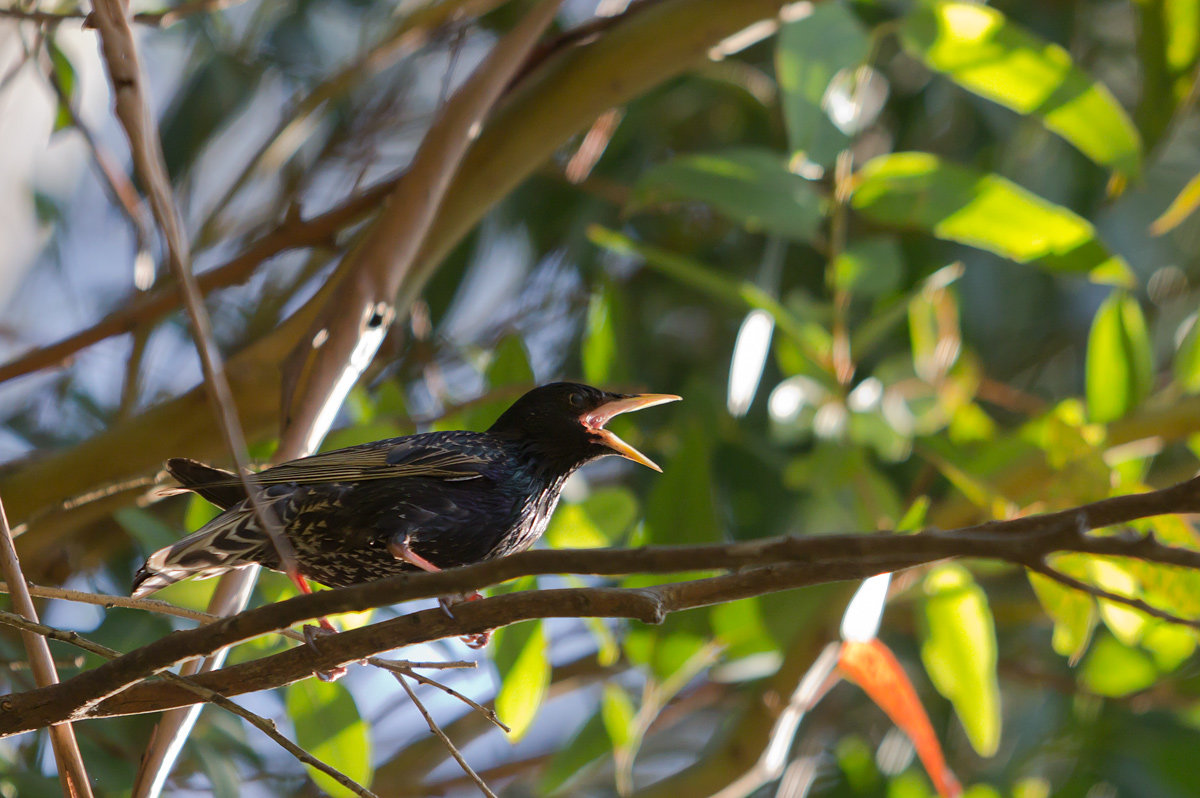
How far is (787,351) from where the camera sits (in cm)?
311

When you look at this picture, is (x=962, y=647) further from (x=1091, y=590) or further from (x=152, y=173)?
(x=152, y=173)

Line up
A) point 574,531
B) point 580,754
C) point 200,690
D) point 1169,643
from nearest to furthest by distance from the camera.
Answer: point 200,690 → point 574,531 → point 580,754 → point 1169,643

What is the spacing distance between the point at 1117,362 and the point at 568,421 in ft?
5.12

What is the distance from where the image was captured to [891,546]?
0.93 meters

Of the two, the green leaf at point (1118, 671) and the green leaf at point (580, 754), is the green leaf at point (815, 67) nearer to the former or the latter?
the green leaf at point (580, 754)

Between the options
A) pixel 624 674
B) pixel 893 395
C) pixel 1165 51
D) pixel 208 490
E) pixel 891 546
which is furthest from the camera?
pixel 624 674

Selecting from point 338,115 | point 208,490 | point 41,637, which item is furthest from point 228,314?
point 41,637

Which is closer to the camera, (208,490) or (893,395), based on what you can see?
(208,490)

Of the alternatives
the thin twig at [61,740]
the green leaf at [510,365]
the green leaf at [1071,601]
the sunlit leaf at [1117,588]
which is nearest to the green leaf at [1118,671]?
the sunlit leaf at [1117,588]

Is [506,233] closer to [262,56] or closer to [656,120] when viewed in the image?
[656,120]

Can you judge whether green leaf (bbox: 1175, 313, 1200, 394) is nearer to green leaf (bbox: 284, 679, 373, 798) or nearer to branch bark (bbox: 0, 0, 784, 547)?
branch bark (bbox: 0, 0, 784, 547)

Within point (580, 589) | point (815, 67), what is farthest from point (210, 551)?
point (815, 67)

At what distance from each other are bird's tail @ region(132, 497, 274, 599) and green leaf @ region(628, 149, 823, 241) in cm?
132

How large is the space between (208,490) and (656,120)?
2980 mm
